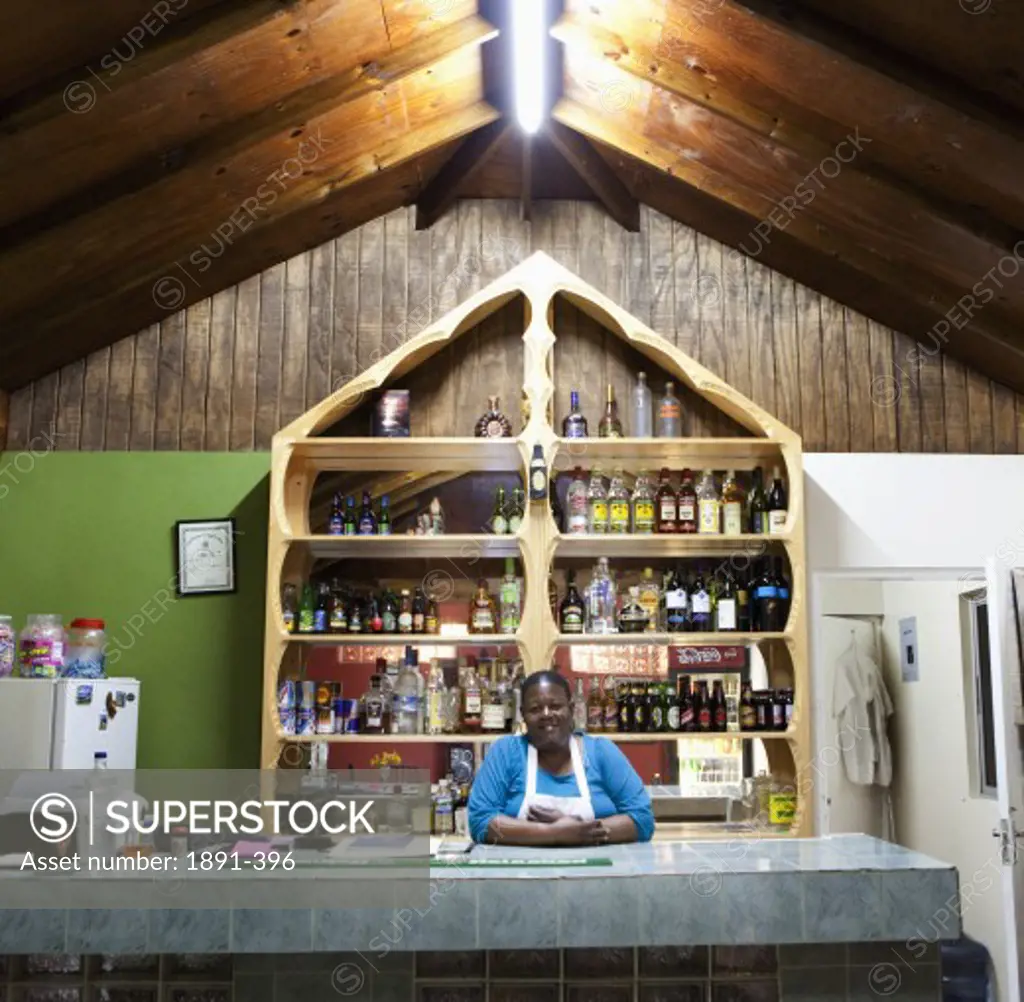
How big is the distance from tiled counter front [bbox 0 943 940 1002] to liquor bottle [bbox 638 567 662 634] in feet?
7.72

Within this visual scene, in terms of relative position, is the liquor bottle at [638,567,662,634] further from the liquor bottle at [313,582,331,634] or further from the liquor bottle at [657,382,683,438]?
the liquor bottle at [313,582,331,634]

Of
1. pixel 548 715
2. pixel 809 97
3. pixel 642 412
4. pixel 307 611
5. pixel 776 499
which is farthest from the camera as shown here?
pixel 642 412

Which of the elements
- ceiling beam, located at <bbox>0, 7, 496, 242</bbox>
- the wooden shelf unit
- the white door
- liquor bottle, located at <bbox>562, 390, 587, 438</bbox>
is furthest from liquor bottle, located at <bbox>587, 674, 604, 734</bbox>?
ceiling beam, located at <bbox>0, 7, 496, 242</bbox>

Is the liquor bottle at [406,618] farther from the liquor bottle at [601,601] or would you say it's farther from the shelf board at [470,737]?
the liquor bottle at [601,601]

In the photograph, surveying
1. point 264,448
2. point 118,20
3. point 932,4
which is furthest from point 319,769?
point 932,4

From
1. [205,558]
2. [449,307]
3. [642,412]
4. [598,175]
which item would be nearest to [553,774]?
[642,412]

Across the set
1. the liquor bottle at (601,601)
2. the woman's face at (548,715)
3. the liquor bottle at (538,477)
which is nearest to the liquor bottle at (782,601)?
the liquor bottle at (601,601)

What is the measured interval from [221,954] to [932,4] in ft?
9.91

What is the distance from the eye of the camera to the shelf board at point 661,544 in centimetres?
463

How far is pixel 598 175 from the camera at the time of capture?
523 centimetres

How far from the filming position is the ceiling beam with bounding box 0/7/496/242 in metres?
3.69

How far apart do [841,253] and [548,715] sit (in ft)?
8.31

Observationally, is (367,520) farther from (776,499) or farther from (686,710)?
(776,499)

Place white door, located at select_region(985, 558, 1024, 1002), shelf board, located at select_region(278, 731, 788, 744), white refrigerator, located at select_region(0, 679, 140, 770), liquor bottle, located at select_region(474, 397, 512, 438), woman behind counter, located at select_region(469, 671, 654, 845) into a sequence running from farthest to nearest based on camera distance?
1. liquor bottle, located at select_region(474, 397, 512, 438)
2. shelf board, located at select_region(278, 731, 788, 744)
3. white door, located at select_region(985, 558, 1024, 1002)
4. white refrigerator, located at select_region(0, 679, 140, 770)
5. woman behind counter, located at select_region(469, 671, 654, 845)
